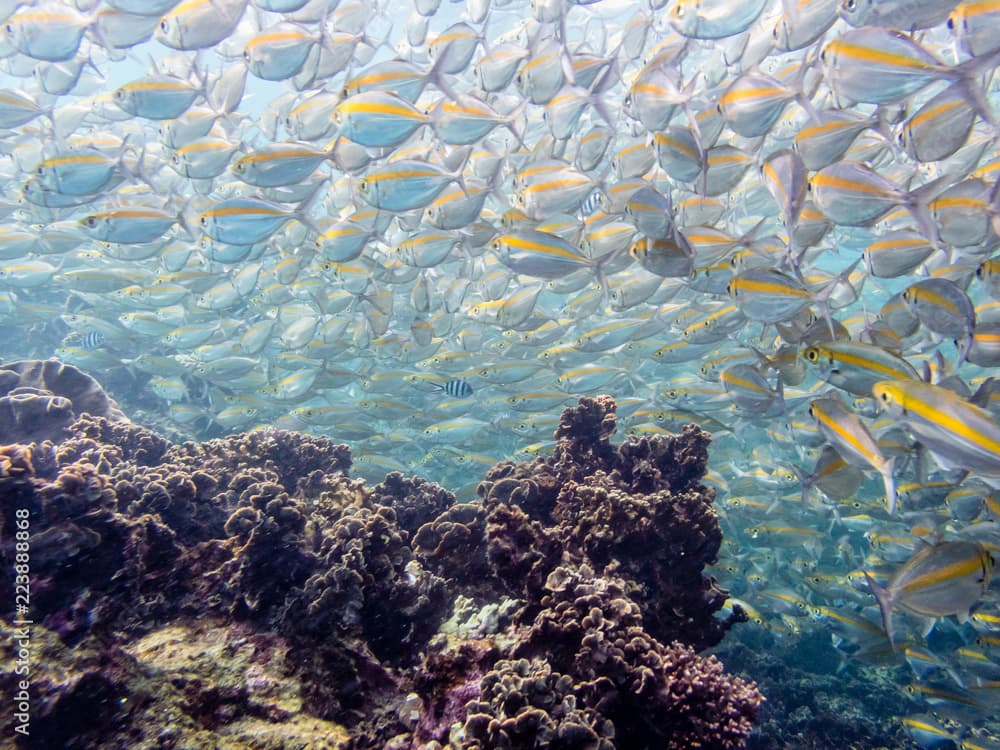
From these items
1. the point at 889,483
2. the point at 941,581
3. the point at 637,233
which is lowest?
the point at 941,581

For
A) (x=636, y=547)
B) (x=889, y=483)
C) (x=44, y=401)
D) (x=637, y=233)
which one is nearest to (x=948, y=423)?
(x=889, y=483)

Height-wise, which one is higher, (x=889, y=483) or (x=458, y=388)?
(x=889, y=483)

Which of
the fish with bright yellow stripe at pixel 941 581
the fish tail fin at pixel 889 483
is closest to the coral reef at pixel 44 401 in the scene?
the fish tail fin at pixel 889 483

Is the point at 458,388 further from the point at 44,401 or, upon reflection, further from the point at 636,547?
the point at 44,401

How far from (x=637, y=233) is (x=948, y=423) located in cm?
369

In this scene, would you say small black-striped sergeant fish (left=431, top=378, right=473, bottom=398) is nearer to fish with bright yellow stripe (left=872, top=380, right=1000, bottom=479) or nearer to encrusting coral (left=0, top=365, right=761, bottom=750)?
encrusting coral (left=0, top=365, right=761, bottom=750)

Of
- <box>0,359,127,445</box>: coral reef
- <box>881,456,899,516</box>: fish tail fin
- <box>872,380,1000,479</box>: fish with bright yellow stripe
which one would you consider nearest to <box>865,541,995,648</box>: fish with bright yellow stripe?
<box>881,456,899,516</box>: fish tail fin

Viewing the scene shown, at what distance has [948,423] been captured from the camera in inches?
94.7

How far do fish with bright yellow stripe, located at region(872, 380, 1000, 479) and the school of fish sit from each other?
0.04 ft

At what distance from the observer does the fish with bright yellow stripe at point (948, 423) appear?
92.4 inches

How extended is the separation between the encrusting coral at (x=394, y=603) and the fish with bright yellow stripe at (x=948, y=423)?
1.64 metres

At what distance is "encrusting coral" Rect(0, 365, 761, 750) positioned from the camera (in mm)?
2549

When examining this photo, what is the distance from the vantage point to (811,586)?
812cm

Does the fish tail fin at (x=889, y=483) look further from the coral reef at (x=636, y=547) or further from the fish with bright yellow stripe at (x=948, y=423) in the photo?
the coral reef at (x=636, y=547)
